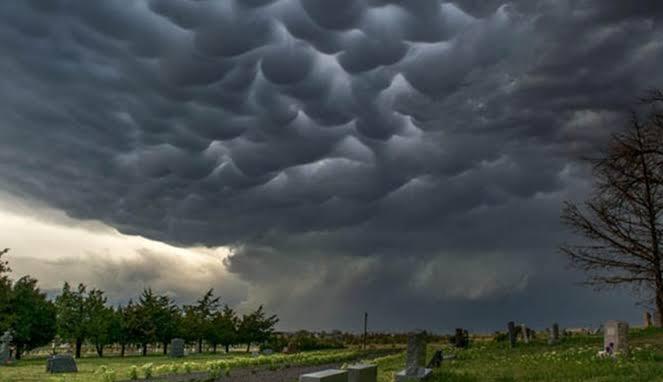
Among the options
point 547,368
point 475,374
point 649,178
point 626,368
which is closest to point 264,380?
point 475,374

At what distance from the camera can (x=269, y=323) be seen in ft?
269

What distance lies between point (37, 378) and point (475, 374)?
20688 millimetres

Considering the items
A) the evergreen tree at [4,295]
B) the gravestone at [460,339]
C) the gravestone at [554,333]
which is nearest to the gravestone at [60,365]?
the evergreen tree at [4,295]

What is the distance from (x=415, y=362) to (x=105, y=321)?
46.7 metres

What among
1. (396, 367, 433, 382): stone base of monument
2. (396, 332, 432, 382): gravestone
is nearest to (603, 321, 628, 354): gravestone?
(396, 332, 432, 382): gravestone

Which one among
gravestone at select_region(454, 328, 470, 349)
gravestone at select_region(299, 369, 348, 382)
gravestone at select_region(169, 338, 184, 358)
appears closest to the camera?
gravestone at select_region(299, 369, 348, 382)

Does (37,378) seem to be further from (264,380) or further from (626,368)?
(626,368)

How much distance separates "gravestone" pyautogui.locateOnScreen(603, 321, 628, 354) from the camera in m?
24.0

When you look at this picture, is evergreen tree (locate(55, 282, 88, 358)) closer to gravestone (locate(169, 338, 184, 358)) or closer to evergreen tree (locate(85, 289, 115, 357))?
evergreen tree (locate(85, 289, 115, 357))

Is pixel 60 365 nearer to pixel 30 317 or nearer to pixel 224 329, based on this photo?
pixel 30 317

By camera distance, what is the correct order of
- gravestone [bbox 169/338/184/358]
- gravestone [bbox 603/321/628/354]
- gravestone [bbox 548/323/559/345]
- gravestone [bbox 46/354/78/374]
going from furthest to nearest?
gravestone [bbox 169/338/184/358] < gravestone [bbox 548/323/559/345] < gravestone [bbox 46/354/78/374] < gravestone [bbox 603/321/628/354]

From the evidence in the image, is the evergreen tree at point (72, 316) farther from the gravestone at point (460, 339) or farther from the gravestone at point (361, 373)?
the gravestone at point (361, 373)

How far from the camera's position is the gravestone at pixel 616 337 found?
24016mm

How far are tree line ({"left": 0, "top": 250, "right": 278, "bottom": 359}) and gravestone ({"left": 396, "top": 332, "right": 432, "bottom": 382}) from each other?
33450 mm
